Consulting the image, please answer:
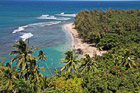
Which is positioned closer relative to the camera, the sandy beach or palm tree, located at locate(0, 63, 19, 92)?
palm tree, located at locate(0, 63, 19, 92)

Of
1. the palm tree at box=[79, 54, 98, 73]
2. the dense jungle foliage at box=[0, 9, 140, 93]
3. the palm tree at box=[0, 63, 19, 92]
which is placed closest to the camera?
the palm tree at box=[0, 63, 19, 92]

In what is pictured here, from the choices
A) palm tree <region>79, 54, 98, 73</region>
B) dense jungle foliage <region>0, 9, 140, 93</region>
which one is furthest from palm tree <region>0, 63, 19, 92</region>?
palm tree <region>79, 54, 98, 73</region>

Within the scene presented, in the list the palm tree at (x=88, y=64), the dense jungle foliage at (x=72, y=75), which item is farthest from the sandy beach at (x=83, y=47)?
the palm tree at (x=88, y=64)

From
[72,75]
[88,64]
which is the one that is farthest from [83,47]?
[72,75]

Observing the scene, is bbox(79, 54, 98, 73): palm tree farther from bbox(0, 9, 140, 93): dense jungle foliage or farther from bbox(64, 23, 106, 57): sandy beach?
→ bbox(64, 23, 106, 57): sandy beach

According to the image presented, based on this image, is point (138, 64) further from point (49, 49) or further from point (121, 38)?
point (49, 49)

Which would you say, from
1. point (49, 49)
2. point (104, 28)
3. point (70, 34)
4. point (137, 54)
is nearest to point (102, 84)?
point (137, 54)

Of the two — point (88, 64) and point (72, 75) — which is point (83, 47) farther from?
point (72, 75)

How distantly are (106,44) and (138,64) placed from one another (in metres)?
16.9

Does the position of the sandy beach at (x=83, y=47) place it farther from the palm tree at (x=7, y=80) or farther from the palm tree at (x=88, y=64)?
the palm tree at (x=7, y=80)

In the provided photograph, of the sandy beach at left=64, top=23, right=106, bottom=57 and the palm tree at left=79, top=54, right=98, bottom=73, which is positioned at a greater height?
the sandy beach at left=64, top=23, right=106, bottom=57

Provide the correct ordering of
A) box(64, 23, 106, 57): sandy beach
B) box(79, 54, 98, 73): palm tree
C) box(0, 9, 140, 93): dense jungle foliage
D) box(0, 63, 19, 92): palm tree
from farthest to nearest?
box(64, 23, 106, 57): sandy beach, box(79, 54, 98, 73): palm tree, box(0, 9, 140, 93): dense jungle foliage, box(0, 63, 19, 92): palm tree

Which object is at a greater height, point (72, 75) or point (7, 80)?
point (7, 80)

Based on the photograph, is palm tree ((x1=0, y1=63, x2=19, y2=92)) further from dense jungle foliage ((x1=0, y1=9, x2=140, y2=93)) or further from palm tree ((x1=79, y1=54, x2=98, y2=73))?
palm tree ((x1=79, y1=54, x2=98, y2=73))
